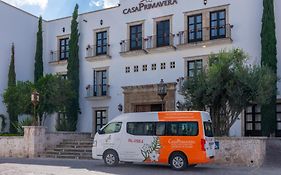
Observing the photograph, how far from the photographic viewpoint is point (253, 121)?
22234 mm

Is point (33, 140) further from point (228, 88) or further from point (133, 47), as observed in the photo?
point (228, 88)

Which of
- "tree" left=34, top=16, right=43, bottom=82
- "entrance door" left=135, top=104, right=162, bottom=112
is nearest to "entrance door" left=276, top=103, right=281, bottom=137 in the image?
"entrance door" left=135, top=104, right=162, bottom=112

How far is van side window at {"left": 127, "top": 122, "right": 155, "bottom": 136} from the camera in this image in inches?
635

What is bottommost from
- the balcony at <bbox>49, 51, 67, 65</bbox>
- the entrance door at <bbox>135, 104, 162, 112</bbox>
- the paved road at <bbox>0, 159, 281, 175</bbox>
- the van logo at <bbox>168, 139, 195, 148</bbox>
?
the paved road at <bbox>0, 159, 281, 175</bbox>

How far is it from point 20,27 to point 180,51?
1285cm

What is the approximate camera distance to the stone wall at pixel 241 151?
16406mm

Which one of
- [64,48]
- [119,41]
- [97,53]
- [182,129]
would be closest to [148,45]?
[119,41]

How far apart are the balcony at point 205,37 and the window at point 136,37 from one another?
2.92 m

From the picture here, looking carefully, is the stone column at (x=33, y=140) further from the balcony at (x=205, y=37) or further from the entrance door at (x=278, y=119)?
the entrance door at (x=278, y=119)

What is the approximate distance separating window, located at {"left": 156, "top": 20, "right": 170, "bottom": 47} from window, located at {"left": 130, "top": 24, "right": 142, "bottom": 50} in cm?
135

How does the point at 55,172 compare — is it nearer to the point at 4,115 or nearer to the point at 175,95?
the point at 175,95

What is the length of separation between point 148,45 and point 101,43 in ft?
13.2

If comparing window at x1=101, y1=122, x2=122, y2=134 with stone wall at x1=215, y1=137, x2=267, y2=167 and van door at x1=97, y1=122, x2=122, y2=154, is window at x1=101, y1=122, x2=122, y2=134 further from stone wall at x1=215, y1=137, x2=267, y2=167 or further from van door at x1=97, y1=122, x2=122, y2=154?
stone wall at x1=215, y1=137, x2=267, y2=167

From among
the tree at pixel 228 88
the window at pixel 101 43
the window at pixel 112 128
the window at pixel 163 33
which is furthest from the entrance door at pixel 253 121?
the window at pixel 101 43
